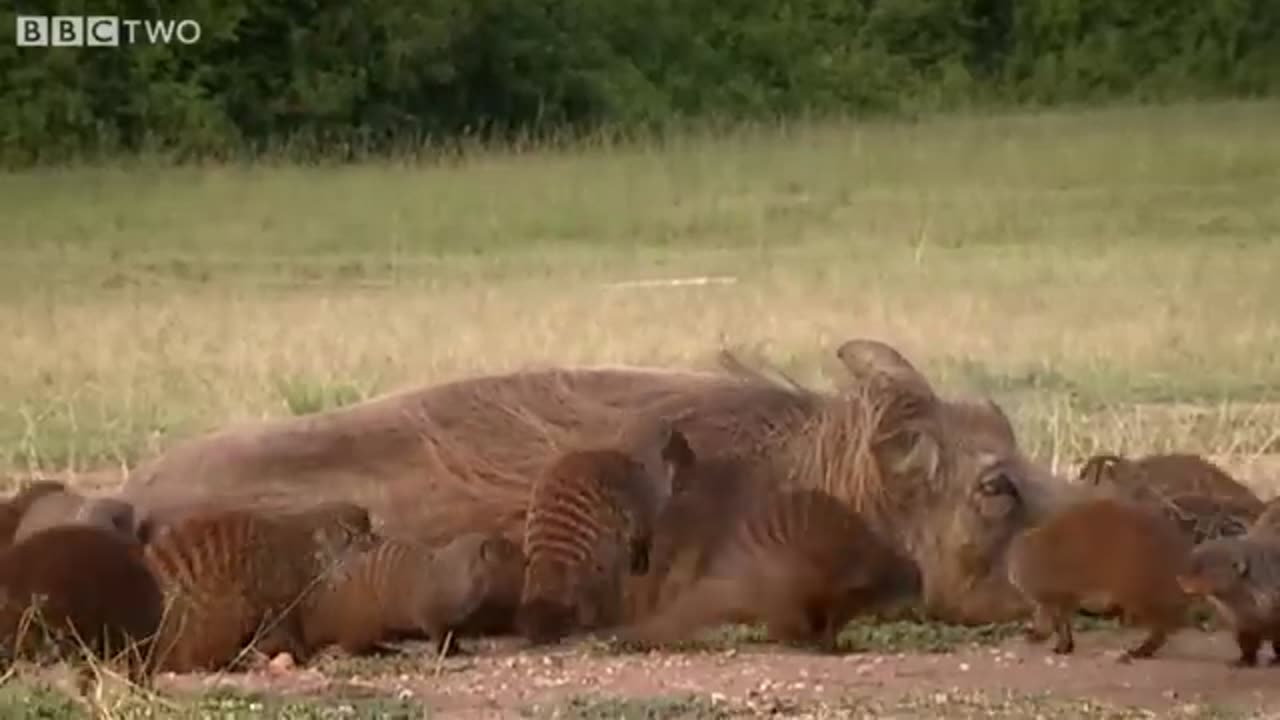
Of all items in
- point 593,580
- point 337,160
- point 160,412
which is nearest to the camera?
point 593,580

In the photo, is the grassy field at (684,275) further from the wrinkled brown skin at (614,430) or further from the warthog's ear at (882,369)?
the warthog's ear at (882,369)

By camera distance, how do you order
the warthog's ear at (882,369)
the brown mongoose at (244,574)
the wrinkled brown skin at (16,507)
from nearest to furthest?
1. the brown mongoose at (244,574)
2. the warthog's ear at (882,369)
3. the wrinkled brown skin at (16,507)

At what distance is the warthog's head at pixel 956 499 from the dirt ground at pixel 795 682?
0.12 metres

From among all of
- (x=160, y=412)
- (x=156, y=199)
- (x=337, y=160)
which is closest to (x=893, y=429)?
(x=160, y=412)

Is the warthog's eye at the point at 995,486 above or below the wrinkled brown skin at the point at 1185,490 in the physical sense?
above

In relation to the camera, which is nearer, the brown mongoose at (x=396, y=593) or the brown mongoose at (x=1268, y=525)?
the brown mongoose at (x=1268, y=525)

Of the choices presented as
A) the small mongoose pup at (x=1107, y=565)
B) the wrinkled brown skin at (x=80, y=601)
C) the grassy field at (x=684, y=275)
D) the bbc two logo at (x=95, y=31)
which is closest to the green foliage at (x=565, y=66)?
the bbc two logo at (x=95, y=31)

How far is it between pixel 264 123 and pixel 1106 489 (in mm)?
21436

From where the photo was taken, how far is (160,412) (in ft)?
26.7

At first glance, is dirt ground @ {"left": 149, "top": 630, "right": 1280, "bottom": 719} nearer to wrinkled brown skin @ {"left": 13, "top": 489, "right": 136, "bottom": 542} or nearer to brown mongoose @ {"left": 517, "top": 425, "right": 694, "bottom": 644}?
brown mongoose @ {"left": 517, "top": 425, "right": 694, "bottom": 644}

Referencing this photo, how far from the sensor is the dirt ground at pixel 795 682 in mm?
3973

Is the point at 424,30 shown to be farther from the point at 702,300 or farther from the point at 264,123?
the point at 702,300

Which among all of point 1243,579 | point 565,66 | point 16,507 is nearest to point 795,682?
point 1243,579

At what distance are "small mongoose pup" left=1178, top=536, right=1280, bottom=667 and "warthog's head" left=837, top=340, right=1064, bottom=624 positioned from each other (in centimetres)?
36
